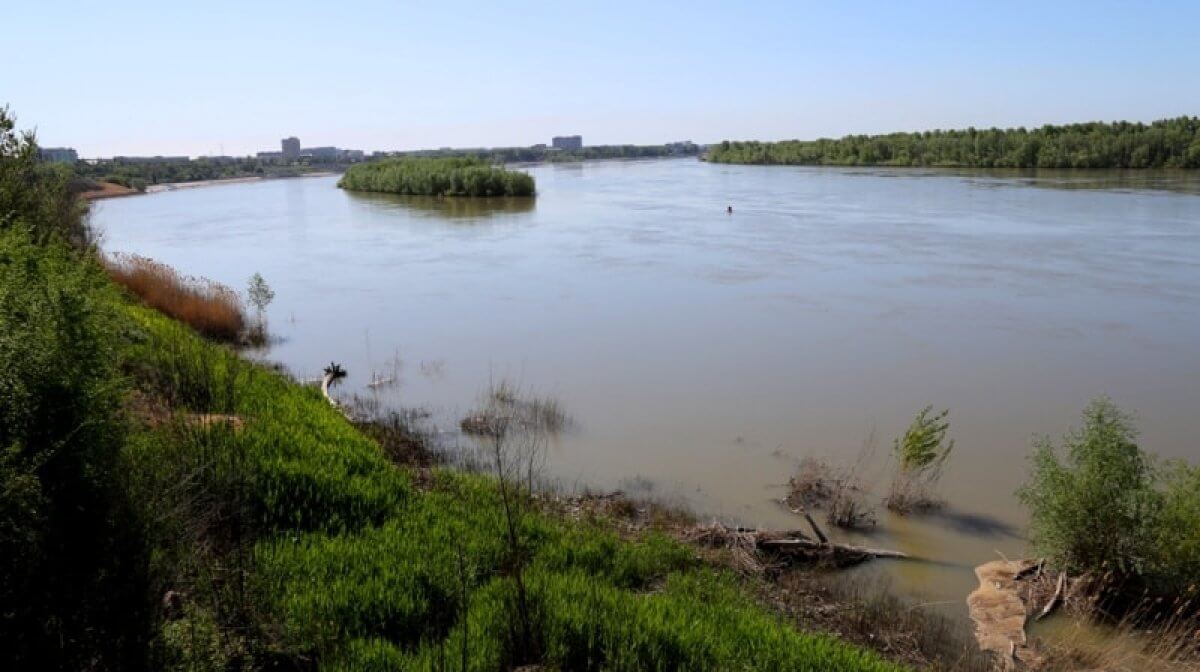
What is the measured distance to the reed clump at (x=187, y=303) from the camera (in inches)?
602

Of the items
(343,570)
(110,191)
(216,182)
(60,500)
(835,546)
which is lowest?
(835,546)

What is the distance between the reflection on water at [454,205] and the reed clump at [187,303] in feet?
71.7

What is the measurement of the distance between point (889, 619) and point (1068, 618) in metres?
1.38

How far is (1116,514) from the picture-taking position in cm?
640

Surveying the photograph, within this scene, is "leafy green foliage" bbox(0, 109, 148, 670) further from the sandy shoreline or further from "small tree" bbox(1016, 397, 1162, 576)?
the sandy shoreline

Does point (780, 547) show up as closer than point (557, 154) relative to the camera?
Yes

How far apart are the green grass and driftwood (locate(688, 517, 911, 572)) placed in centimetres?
46

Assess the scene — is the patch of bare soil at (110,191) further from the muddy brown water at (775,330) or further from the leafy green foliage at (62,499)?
the leafy green foliage at (62,499)

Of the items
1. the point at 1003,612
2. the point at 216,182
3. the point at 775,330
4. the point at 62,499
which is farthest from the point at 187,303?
the point at 216,182

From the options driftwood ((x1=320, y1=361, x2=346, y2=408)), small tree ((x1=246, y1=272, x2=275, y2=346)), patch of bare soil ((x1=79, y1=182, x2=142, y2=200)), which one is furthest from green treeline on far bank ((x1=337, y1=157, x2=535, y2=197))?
driftwood ((x1=320, y1=361, x2=346, y2=408))

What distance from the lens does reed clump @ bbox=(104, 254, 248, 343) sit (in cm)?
1528

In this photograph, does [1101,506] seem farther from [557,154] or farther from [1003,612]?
[557,154]

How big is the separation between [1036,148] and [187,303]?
60.6m

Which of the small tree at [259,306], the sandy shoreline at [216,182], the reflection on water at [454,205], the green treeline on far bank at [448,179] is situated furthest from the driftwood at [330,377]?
the sandy shoreline at [216,182]
